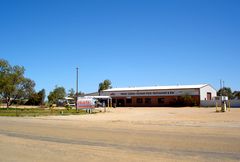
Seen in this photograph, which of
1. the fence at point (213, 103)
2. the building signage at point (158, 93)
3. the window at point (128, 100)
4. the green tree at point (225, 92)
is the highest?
the green tree at point (225, 92)

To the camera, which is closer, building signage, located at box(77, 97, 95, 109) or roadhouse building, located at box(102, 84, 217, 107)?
building signage, located at box(77, 97, 95, 109)

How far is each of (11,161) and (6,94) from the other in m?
65.7

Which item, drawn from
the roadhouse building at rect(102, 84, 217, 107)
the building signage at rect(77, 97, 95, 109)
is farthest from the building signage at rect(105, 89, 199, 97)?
the building signage at rect(77, 97, 95, 109)

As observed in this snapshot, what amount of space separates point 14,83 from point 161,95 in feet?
129

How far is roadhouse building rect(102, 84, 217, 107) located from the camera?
3401 inches

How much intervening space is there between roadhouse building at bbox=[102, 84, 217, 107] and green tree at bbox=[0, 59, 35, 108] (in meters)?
24.8

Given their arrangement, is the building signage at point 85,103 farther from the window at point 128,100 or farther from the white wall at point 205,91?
the window at point 128,100

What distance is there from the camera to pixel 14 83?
236ft

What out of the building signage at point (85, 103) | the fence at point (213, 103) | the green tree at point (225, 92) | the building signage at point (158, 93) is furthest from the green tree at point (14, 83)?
the green tree at point (225, 92)

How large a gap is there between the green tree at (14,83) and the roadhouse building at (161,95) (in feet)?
81.4

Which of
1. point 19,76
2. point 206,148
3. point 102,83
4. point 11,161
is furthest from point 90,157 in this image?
point 102,83

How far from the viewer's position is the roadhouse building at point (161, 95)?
3401 inches

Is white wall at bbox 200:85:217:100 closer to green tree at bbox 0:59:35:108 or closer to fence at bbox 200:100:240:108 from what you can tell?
fence at bbox 200:100:240:108

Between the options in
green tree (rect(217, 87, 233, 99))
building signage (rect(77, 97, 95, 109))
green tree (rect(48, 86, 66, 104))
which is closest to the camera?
building signage (rect(77, 97, 95, 109))
